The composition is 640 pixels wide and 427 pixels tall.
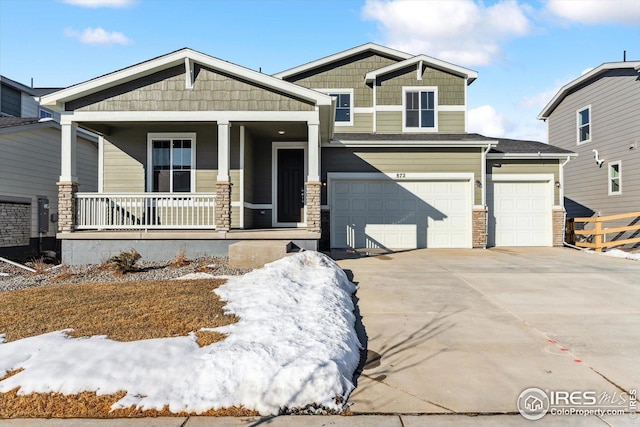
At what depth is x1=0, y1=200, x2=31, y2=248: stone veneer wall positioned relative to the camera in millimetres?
11242

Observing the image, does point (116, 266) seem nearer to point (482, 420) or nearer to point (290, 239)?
point (290, 239)

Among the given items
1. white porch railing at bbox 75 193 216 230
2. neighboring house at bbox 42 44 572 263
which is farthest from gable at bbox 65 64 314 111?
white porch railing at bbox 75 193 216 230

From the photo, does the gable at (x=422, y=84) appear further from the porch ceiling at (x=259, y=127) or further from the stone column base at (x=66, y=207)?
the stone column base at (x=66, y=207)

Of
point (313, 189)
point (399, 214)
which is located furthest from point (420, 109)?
point (313, 189)

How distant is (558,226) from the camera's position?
1309 cm

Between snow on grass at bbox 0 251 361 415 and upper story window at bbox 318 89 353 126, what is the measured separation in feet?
35.9

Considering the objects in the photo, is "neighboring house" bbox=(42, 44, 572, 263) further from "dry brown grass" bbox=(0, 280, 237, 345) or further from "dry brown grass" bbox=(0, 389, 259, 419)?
"dry brown grass" bbox=(0, 389, 259, 419)

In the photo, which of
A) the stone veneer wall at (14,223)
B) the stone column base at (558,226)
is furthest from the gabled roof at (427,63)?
the stone veneer wall at (14,223)

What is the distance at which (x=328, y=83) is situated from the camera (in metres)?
14.6

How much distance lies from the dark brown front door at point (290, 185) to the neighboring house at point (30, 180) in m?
7.88

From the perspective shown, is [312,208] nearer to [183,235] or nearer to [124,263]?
[183,235]

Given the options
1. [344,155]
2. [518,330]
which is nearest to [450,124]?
[344,155]

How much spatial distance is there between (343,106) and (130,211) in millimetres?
8368

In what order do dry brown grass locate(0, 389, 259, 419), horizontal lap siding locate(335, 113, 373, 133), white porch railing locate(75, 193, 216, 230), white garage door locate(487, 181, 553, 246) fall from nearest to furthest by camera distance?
1. dry brown grass locate(0, 389, 259, 419)
2. white porch railing locate(75, 193, 216, 230)
3. white garage door locate(487, 181, 553, 246)
4. horizontal lap siding locate(335, 113, 373, 133)
